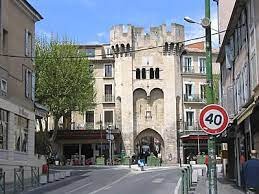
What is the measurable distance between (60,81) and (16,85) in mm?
19300

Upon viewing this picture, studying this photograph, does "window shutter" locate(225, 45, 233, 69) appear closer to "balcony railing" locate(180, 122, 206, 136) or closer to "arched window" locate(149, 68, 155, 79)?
"balcony railing" locate(180, 122, 206, 136)

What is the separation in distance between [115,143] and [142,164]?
76.2 ft

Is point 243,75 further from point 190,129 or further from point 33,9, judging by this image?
point 190,129

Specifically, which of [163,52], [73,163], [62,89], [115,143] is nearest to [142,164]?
[62,89]

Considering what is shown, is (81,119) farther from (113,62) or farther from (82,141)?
(113,62)

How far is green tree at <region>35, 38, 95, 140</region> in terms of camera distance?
173 ft

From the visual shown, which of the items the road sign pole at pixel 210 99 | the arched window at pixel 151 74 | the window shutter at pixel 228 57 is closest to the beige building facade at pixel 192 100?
the arched window at pixel 151 74

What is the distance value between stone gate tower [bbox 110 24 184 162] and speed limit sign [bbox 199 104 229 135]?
5641 centimetres

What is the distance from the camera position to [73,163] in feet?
201

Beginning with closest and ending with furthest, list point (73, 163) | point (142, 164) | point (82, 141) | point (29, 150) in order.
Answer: point (29, 150), point (142, 164), point (73, 163), point (82, 141)

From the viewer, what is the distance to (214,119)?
12492 millimetres

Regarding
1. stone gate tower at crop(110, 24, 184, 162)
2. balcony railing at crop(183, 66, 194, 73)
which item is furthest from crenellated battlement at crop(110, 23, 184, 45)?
balcony railing at crop(183, 66, 194, 73)

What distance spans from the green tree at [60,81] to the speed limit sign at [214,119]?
1618 inches

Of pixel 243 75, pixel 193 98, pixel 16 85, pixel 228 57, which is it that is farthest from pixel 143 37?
pixel 243 75
